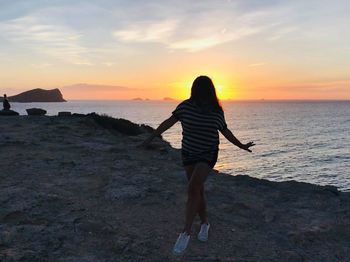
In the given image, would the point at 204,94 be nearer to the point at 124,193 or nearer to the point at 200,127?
the point at 200,127

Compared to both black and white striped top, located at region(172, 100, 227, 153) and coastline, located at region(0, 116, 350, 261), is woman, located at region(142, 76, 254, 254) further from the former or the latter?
coastline, located at region(0, 116, 350, 261)

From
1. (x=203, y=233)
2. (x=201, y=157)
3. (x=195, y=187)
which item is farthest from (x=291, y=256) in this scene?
(x=201, y=157)

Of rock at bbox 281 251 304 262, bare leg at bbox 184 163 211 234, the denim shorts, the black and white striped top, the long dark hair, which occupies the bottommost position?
rock at bbox 281 251 304 262

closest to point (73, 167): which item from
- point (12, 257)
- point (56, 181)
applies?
point (56, 181)

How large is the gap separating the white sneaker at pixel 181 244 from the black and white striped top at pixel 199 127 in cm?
131

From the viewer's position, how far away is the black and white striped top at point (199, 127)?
568 centimetres

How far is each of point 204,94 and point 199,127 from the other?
476mm

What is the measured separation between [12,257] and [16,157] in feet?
21.9

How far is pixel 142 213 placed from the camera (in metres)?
7.64

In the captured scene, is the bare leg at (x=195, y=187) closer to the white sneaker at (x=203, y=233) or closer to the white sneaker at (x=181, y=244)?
the white sneaker at (x=181, y=244)

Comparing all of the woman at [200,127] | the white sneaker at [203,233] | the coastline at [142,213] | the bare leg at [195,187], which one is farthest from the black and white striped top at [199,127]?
the coastline at [142,213]

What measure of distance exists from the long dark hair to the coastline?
7.30 ft

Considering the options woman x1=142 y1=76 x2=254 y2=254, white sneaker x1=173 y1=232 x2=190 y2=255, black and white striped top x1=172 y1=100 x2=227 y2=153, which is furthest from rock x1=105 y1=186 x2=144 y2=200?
black and white striped top x1=172 y1=100 x2=227 y2=153

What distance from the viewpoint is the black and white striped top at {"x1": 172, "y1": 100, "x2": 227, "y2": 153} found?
5680mm
